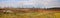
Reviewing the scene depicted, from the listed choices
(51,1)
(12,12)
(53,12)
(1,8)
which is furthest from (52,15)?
(1,8)

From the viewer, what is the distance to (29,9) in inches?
36.5

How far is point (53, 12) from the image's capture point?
93cm

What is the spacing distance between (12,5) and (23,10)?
0.11 metres

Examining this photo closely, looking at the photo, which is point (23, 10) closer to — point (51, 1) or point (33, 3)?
point (33, 3)

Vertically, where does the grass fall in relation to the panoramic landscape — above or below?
below

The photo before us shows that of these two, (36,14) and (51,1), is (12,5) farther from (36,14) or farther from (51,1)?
(51,1)

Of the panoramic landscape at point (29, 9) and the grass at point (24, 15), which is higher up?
the panoramic landscape at point (29, 9)

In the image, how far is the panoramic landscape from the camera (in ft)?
3.03

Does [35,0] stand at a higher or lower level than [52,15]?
higher

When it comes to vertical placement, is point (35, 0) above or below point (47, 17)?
above

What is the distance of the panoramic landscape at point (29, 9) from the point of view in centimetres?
92

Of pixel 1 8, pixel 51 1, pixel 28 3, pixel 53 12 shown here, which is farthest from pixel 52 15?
pixel 1 8

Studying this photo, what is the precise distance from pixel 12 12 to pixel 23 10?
106 millimetres

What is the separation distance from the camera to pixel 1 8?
3.06 feet
